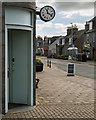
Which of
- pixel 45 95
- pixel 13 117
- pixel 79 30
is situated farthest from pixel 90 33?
pixel 13 117

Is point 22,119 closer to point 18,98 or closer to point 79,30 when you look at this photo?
point 18,98

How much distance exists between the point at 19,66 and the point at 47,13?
2.14 meters

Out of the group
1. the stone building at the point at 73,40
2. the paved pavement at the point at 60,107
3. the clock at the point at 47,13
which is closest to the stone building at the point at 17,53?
the paved pavement at the point at 60,107

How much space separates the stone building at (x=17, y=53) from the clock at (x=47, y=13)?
89 centimetres

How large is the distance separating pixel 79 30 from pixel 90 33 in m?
15.8

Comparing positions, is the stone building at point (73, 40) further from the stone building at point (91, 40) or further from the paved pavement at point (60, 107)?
the paved pavement at point (60, 107)

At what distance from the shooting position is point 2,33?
17.5 ft

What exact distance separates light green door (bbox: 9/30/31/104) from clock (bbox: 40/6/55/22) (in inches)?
42.4

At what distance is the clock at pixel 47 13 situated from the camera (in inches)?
266

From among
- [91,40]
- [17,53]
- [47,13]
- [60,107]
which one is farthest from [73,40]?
[60,107]

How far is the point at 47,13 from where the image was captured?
6871 millimetres

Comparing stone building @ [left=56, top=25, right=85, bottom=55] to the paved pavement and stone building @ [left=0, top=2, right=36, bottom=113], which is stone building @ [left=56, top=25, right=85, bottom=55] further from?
stone building @ [left=0, top=2, right=36, bottom=113]

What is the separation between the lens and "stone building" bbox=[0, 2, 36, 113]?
212 inches

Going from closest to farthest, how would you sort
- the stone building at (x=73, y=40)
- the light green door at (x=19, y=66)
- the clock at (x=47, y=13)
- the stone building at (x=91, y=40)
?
the light green door at (x=19, y=66) → the clock at (x=47, y=13) → the stone building at (x=91, y=40) → the stone building at (x=73, y=40)
